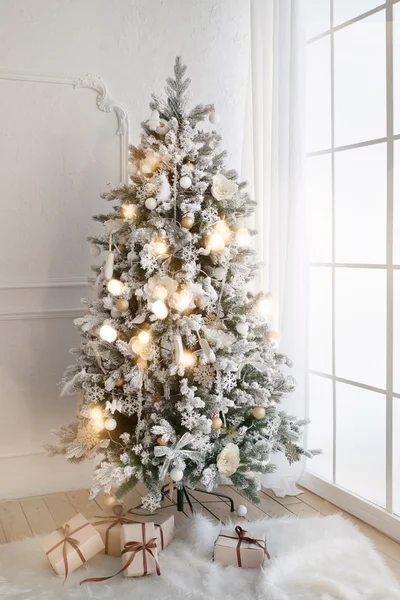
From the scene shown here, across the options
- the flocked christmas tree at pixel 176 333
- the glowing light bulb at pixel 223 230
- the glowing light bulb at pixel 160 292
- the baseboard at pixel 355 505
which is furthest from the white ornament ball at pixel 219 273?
the baseboard at pixel 355 505

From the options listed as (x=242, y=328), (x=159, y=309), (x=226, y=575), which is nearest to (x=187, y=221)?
(x=159, y=309)

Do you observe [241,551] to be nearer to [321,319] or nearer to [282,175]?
[321,319]

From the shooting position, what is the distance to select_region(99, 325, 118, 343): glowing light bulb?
8.04ft

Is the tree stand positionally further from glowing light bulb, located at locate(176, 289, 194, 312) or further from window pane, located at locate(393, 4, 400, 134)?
window pane, located at locate(393, 4, 400, 134)

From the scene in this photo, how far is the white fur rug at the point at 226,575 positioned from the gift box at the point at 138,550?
0.10 feet

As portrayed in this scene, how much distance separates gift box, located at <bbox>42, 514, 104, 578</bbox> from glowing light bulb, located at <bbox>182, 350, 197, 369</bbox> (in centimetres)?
68

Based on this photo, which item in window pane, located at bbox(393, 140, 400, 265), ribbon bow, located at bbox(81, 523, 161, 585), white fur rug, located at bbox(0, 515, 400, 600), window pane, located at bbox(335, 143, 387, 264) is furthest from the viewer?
window pane, located at bbox(335, 143, 387, 264)

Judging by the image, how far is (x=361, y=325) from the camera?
111 inches

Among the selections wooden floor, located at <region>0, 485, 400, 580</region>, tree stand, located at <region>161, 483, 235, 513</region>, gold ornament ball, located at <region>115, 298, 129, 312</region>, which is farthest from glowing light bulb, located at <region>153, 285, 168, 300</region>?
wooden floor, located at <region>0, 485, 400, 580</region>

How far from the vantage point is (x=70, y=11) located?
3.01 m

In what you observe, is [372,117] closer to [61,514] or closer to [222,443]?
[222,443]

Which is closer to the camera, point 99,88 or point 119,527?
point 119,527

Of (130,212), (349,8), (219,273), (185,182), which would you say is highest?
(349,8)

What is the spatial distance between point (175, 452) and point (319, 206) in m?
1.36
